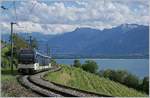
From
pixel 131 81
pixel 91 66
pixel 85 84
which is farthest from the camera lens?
pixel 91 66

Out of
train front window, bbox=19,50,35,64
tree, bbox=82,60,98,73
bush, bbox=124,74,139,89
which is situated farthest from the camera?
tree, bbox=82,60,98,73

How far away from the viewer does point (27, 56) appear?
41.1 metres

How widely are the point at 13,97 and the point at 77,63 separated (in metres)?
111

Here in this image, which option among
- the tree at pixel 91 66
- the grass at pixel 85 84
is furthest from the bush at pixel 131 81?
the grass at pixel 85 84

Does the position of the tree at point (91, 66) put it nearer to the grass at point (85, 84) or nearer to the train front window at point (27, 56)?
the grass at point (85, 84)

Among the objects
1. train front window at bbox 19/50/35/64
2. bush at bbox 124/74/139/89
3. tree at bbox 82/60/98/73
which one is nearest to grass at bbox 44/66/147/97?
train front window at bbox 19/50/35/64

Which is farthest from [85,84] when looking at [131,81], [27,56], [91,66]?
[91,66]

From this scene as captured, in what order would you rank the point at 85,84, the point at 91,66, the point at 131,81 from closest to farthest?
the point at 85,84, the point at 131,81, the point at 91,66

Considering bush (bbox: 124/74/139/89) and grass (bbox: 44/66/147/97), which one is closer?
grass (bbox: 44/66/147/97)

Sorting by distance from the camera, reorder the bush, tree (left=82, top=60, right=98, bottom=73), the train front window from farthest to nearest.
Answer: tree (left=82, top=60, right=98, bottom=73) → the bush → the train front window

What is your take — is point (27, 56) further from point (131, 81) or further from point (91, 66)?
point (91, 66)

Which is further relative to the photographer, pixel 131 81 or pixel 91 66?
pixel 91 66

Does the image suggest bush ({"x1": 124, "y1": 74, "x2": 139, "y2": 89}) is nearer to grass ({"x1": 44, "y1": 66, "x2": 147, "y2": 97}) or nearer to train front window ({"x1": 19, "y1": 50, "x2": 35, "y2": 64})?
grass ({"x1": 44, "y1": 66, "x2": 147, "y2": 97})

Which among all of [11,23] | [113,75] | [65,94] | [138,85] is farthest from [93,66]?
[65,94]
